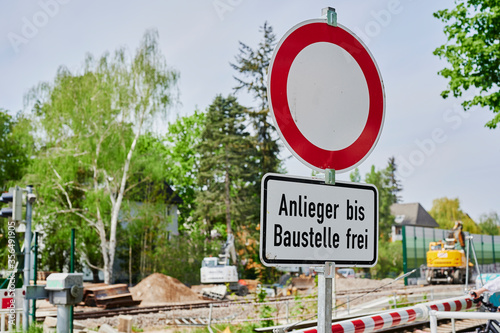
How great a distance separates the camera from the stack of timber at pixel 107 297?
2528 cm

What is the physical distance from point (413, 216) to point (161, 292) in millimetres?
81525

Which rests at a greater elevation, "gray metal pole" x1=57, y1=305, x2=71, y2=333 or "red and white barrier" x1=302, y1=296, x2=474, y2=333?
"gray metal pole" x1=57, y1=305, x2=71, y2=333

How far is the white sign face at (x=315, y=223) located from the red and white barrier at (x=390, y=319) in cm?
272

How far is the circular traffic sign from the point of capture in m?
2.46

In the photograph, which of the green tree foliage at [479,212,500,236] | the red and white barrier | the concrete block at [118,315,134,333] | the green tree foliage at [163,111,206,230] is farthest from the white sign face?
the green tree foliage at [479,212,500,236]

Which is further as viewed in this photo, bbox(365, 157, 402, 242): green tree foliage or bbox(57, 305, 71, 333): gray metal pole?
bbox(365, 157, 402, 242): green tree foliage

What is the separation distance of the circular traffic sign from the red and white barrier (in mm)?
2955

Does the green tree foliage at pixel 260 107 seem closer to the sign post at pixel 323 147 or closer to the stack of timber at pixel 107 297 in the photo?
the stack of timber at pixel 107 297

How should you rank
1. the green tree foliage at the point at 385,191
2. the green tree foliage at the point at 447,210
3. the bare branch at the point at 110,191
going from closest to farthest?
1. the bare branch at the point at 110,191
2. the green tree foliage at the point at 385,191
3. the green tree foliage at the point at 447,210

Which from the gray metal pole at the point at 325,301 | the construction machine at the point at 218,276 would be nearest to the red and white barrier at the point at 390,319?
the gray metal pole at the point at 325,301

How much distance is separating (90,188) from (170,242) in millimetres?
7695

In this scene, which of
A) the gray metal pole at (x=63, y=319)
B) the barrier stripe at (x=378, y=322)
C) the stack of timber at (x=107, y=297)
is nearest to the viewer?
the gray metal pole at (x=63, y=319)

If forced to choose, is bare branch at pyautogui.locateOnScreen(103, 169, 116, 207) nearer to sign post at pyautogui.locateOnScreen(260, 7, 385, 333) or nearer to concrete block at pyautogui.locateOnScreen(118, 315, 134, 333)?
concrete block at pyautogui.locateOnScreen(118, 315, 134, 333)

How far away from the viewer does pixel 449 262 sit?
103 ft
